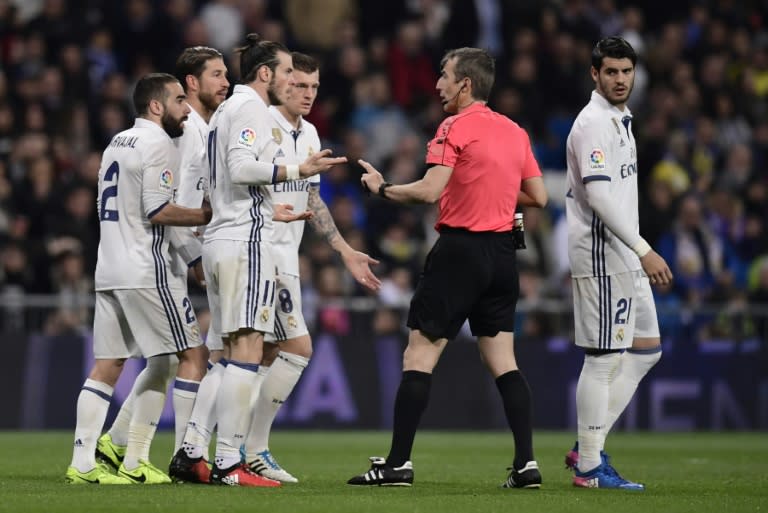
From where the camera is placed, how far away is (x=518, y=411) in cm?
868

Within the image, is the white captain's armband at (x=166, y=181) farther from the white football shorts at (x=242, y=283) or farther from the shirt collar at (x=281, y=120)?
the shirt collar at (x=281, y=120)

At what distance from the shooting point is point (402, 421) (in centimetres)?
851

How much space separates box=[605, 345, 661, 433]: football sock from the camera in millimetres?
9680

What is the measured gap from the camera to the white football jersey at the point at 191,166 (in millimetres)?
9570

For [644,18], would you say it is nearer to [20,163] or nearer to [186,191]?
[20,163]

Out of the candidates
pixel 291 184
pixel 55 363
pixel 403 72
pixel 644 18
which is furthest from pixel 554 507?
pixel 644 18

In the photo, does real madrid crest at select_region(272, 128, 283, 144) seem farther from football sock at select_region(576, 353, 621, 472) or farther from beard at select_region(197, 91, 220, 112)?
football sock at select_region(576, 353, 621, 472)

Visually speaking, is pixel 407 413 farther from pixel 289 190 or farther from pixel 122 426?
pixel 122 426

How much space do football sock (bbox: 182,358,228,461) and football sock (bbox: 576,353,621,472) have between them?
2.26 metres

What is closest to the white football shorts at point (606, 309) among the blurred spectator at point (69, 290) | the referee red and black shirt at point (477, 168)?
the referee red and black shirt at point (477, 168)

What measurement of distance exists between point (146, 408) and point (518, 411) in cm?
239

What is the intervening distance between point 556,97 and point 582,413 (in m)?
12.0

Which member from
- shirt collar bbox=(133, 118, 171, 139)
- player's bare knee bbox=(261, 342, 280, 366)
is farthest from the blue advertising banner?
shirt collar bbox=(133, 118, 171, 139)

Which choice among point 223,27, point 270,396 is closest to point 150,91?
point 270,396
